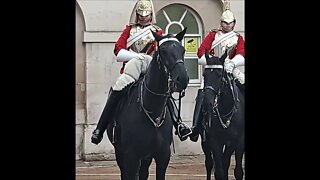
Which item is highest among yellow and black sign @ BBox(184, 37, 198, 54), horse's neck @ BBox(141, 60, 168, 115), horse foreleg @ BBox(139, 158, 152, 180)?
yellow and black sign @ BBox(184, 37, 198, 54)

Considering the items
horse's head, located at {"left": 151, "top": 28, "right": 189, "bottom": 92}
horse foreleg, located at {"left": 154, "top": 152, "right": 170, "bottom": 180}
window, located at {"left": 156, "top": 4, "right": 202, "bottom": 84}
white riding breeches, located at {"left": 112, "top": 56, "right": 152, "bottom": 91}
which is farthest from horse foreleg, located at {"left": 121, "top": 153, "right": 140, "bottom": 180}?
window, located at {"left": 156, "top": 4, "right": 202, "bottom": 84}

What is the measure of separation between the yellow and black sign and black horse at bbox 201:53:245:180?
8.21ft

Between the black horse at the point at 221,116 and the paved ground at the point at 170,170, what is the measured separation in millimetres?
1197

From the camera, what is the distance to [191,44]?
8422 millimetres

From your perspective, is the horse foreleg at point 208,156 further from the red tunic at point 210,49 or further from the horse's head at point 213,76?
the red tunic at point 210,49

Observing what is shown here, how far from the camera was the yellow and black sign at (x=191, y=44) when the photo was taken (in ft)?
26.9

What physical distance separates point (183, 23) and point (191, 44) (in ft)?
1.21

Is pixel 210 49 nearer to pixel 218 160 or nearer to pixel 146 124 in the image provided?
pixel 218 160

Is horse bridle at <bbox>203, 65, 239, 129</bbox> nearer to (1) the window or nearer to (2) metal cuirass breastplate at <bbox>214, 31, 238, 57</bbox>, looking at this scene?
(2) metal cuirass breastplate at <bbox>214, 31, 238, 57</bbox>

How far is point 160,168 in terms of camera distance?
5.15 metres

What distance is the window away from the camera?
8492mm
